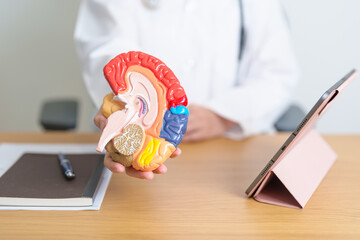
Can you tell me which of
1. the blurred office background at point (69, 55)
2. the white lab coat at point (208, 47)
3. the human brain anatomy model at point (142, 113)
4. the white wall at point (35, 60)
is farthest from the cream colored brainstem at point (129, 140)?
the white wall at point (35, 60)

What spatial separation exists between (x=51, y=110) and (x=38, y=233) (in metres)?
0.61

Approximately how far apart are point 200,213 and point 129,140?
0.59 ft

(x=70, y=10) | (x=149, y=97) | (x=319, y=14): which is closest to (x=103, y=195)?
(x=149, y=97)

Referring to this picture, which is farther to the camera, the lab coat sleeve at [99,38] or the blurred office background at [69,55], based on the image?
the blurred office background at [69,55]

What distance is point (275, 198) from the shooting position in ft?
2.39

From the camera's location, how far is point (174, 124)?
67cm

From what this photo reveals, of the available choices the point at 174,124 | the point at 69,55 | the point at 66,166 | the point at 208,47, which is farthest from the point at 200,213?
the point at 69,55

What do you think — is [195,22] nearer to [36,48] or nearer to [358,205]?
[358,205]

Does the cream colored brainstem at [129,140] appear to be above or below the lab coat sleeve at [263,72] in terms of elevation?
below

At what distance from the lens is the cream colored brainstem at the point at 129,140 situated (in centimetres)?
64

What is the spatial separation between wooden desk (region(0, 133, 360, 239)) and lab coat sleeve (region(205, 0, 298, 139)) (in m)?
0.23

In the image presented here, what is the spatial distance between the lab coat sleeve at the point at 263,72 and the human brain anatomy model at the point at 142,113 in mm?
390

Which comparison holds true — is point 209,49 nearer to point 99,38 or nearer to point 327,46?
point 99,38

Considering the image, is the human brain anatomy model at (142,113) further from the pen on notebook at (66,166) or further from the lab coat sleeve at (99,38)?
the lab coat sleeve at (99,38)
